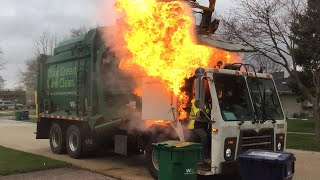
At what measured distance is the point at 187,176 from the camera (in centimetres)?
727

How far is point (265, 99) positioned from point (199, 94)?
1922mm

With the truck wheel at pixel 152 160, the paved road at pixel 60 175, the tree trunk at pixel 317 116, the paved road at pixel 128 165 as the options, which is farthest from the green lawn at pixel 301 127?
the paved road at pixel 60 175

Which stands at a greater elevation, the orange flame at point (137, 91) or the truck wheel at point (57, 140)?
the orange flame at point (137, 91)

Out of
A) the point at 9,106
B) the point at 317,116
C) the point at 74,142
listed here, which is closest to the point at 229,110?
the point at 74,142

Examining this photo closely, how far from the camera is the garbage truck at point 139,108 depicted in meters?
8.34

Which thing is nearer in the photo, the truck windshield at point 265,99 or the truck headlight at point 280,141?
the truck windshield at point 265,99

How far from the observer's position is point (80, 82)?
12.4m

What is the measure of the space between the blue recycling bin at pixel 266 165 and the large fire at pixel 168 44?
2058 millimetres

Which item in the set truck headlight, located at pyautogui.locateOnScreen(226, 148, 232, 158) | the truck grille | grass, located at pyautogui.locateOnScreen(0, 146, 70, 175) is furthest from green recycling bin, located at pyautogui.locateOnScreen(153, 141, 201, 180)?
grass, located at pyautogui.locateOnScreen(0, 146, 70, 175)

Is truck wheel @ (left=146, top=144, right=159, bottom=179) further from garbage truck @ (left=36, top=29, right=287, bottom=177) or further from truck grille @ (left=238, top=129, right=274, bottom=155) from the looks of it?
truck grille @ (left=238, top=129, right=274, bottom=155)

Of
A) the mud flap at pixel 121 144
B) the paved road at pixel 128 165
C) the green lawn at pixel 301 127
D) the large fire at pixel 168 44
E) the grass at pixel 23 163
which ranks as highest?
the large fire at pixel 168 44

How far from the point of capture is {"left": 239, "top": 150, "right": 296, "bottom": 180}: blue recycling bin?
658 cm

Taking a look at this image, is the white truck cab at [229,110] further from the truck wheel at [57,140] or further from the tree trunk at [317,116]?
the tree trunk at [317,116]

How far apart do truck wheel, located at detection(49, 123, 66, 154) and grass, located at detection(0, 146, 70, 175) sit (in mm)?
1016
